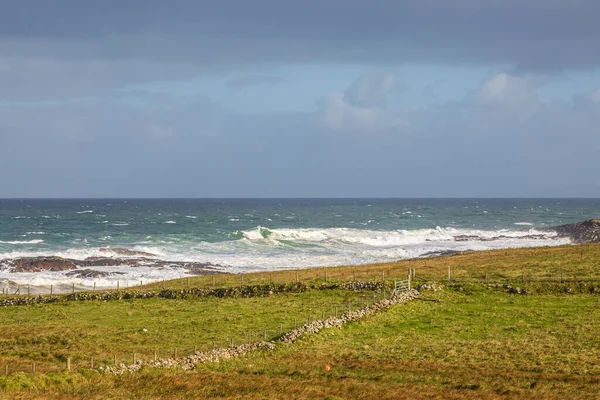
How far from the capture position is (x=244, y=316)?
4659cm

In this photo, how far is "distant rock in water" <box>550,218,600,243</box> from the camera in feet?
375

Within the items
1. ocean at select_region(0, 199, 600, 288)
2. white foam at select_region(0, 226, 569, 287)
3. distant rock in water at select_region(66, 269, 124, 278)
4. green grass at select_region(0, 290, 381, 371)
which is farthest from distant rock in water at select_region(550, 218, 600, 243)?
distant rock in water at select_region(66, 269, 124, 278)

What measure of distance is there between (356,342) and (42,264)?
191ft

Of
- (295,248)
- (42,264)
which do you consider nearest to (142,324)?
(42,264)

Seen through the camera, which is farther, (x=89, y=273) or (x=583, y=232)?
(x=583, y=232)

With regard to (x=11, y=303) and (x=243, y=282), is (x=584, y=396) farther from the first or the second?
(x=11, y=303)

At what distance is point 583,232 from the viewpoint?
399ft

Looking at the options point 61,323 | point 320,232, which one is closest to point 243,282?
point 61,323

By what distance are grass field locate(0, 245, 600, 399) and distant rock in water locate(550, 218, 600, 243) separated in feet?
181

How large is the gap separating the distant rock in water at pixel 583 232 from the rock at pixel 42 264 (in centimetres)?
7878

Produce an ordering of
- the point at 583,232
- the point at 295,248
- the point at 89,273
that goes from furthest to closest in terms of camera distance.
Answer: the point at 583,232 < the point at 295,248 < the point at 89,273

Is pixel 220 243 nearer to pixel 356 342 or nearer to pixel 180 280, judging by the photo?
pixel 180 280

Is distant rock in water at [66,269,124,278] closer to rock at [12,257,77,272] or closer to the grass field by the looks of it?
rock at [12,257,77,272]

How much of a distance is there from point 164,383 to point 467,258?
52.0 metres
